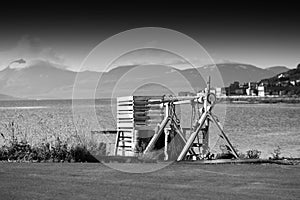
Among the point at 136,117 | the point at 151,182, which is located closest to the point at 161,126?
the point at 136,117

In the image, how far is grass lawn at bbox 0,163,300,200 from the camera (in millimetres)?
10422

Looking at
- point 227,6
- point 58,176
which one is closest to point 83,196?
point 58,176

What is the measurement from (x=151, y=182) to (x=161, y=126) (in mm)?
6297

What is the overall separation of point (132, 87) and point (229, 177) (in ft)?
24.5

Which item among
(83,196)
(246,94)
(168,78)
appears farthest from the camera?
(246,94)

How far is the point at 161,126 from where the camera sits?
1805cm

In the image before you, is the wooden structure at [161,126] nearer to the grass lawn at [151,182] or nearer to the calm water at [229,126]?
the calm water at [229,126]

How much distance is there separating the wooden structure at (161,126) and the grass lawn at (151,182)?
9.57ft

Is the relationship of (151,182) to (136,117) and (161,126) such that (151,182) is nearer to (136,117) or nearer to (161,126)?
(161,126)

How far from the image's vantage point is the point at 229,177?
12.5 metres

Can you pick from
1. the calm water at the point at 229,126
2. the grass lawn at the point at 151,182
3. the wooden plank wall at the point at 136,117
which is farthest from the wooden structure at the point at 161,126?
the grass lawn at the point at 151,182

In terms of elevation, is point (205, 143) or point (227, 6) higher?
point (227, 6)

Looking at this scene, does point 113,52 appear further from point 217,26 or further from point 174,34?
point 217,26

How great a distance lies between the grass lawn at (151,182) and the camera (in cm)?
1042
